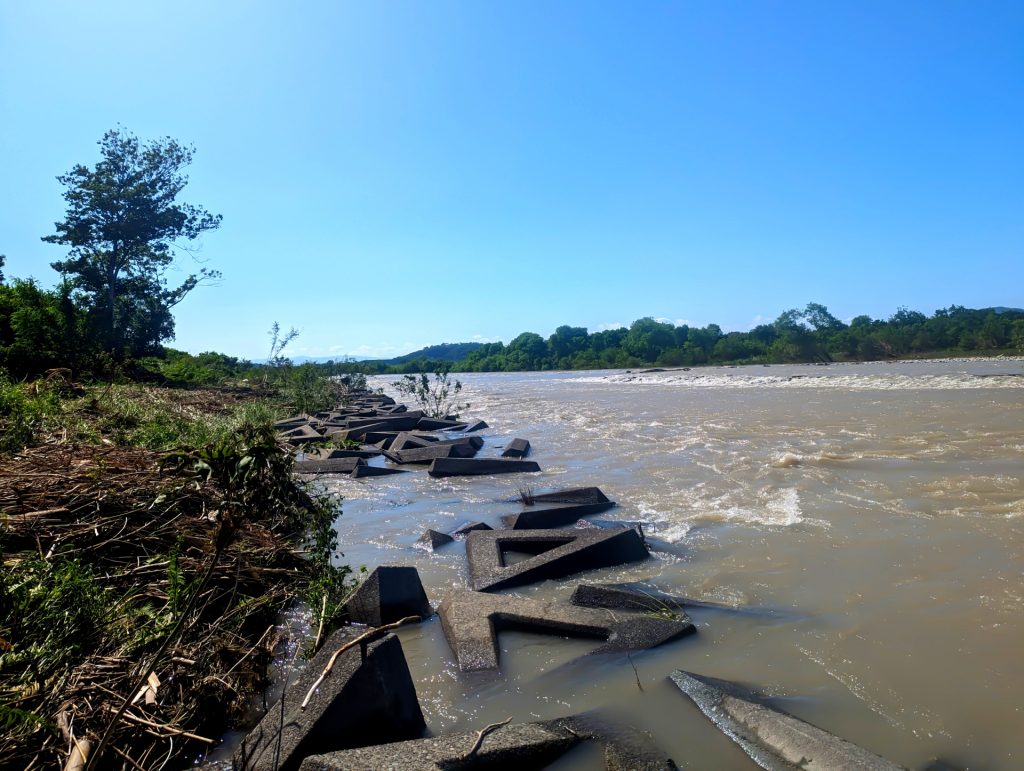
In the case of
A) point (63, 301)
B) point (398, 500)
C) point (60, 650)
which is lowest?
point (398, 500)

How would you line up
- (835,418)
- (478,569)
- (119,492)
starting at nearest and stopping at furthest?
(119,492) → (478,569) → (835,418)

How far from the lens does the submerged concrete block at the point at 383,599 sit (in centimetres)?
306

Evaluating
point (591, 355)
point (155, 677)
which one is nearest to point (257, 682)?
point (155, 677)

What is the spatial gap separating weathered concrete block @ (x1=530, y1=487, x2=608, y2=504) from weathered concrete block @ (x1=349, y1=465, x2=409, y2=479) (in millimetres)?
3231

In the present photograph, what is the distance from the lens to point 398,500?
22.3 feet

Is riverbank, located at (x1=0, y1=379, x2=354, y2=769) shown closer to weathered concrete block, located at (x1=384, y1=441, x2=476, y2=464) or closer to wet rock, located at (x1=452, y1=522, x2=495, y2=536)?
wet rock, located at (x1=452, y1=522, x2=495, y2=536)

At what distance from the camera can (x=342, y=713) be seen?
2.02 m

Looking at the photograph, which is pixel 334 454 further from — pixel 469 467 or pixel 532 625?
pixel 532 625

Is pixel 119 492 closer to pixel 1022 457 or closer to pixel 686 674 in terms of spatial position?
pixel 686 674

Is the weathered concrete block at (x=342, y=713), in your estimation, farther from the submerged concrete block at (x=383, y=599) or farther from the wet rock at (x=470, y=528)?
the wet rock at (x=470, y=528)

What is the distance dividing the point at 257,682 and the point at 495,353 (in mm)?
108445

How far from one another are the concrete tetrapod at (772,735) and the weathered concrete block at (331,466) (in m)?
7.04

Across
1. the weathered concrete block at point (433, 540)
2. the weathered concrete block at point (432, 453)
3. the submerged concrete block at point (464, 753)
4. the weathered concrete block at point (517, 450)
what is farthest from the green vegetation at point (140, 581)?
the weathered concrete block at point (517, 450)

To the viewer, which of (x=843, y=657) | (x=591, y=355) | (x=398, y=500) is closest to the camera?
(x=843, y=657)
